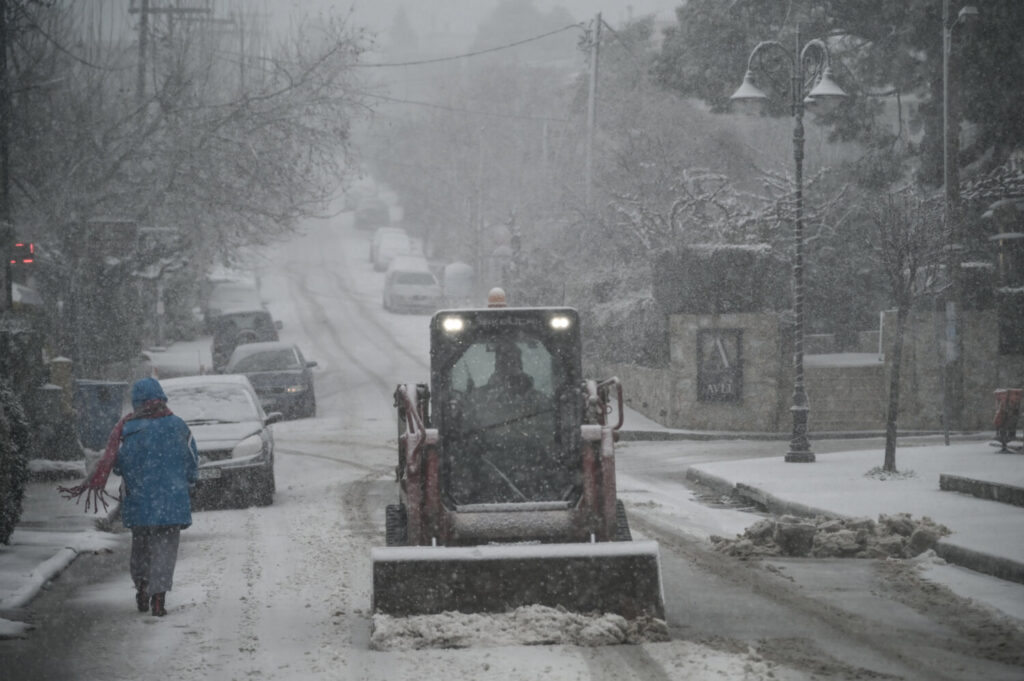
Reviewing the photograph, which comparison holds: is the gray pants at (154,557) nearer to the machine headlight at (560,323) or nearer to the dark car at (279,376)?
the machine headlight at (560,323)

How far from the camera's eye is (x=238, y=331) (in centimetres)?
4100

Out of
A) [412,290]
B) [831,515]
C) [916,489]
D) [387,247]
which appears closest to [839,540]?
[831,515]

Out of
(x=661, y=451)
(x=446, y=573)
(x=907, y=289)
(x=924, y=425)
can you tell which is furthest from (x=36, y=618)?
(x=924, y=425)

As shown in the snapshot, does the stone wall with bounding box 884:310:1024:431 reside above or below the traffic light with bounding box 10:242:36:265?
below

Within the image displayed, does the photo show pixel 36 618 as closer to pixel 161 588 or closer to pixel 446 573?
pixel 161 588

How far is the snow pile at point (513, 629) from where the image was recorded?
884 cm

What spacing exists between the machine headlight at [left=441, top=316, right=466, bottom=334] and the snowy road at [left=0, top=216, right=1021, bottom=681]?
218 cm

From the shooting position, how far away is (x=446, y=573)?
919 centimetres

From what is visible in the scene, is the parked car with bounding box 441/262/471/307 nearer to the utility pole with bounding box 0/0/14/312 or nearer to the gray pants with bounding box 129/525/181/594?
the utility pole with bounding box 0/0/14/312

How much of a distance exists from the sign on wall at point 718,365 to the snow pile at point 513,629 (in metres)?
19.4

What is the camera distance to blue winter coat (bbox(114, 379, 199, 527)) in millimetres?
10172

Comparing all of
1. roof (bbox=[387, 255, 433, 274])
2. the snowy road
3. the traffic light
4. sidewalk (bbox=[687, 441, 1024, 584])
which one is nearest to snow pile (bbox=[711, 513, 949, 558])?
sidewalk (bbox=[687, 441, 1024, 584])

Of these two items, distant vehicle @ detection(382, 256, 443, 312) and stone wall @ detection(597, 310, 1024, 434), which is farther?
distant vehicle @ detection(382, 256, 443, 312)

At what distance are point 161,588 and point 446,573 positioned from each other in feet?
7.58
